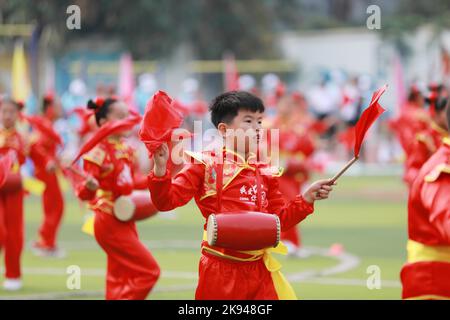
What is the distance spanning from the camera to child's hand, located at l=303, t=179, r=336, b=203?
6180mm

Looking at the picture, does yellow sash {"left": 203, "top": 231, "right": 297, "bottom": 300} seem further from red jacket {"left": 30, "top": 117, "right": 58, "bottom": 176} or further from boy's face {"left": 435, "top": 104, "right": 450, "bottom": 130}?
red jacket {"left": 30, "top": 117, "right": 58, "bottom": 176}

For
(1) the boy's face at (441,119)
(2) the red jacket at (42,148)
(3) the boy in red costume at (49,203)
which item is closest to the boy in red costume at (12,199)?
(2) the red jacket at (42,148)

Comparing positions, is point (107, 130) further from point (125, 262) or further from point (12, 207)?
point (12, 207)

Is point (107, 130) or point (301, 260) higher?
point (107, 130)

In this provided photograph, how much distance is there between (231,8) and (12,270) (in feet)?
108

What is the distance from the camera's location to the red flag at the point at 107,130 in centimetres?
838

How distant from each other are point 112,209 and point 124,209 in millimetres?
137

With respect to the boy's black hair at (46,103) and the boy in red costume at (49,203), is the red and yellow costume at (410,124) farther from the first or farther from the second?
the boy's black hair at (46,103)

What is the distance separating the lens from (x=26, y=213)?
18.8 meters

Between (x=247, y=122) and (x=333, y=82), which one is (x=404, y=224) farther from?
(x=333, y=82)

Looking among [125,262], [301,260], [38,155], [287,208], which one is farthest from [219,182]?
[301,260]

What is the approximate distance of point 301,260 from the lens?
12656 millimetres

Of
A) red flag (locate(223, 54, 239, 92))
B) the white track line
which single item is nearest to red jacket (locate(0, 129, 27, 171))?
the white track line

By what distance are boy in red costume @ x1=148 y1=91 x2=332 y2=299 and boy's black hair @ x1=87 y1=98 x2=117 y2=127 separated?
2617 mm
